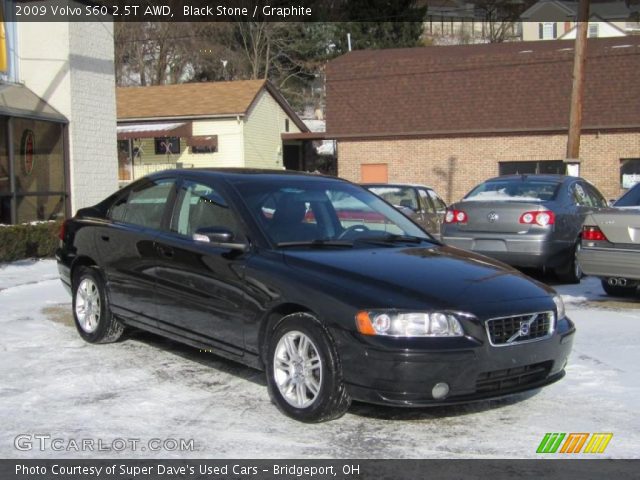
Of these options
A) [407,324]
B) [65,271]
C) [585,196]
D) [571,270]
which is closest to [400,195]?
[585,196]

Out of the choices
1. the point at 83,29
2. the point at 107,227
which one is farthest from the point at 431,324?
the point at 83,29

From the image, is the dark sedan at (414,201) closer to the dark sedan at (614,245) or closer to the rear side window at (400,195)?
the rear side window at (400,195)

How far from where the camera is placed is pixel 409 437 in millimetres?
4590

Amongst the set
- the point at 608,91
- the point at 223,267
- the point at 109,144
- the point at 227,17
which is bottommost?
the point at 223,267

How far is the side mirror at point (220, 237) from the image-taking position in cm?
521

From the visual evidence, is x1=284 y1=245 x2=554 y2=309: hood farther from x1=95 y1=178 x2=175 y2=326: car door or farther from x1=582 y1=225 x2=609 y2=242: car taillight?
x1=582 y1=225 x2=609 y2=242: car taillight

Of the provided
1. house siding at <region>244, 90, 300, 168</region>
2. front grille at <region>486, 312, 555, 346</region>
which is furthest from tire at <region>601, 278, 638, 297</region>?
house siding at <region>244, 90, 300, 168</region>

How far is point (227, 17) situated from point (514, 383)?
46.5 meters

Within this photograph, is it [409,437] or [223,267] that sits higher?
[223,267]

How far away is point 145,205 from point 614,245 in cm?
501

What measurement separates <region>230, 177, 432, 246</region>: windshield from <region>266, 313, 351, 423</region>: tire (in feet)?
2.37

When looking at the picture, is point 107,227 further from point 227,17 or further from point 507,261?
point 227,17

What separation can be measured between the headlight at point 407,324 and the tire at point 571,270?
243 inches
